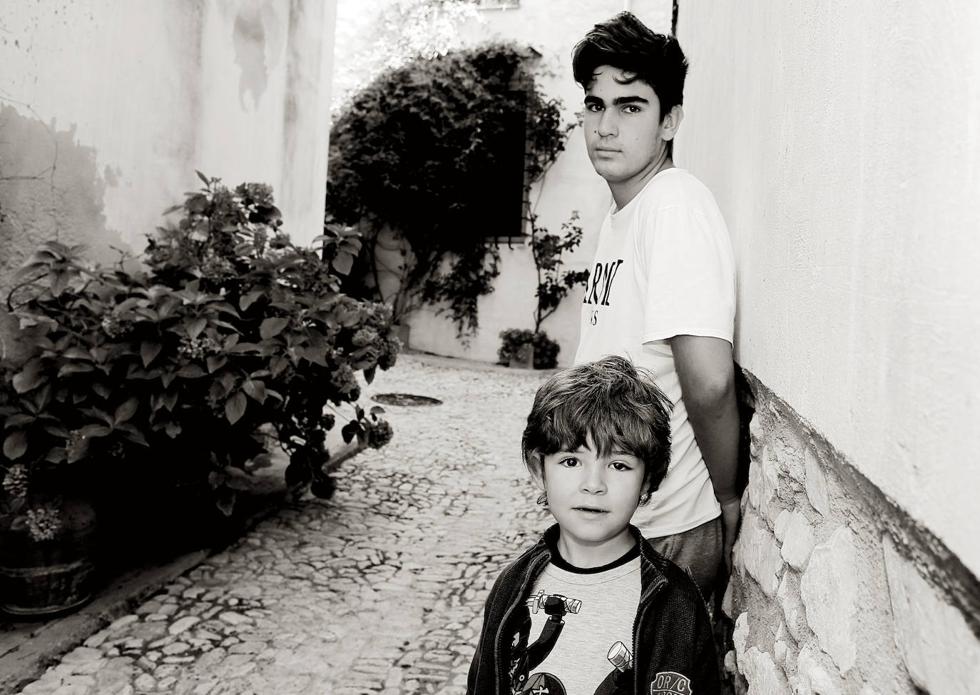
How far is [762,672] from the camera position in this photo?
167 cm

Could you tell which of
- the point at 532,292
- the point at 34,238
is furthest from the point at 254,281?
the point at 532,292

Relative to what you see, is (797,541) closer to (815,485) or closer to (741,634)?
(815,485)

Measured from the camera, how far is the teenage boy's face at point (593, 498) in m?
1.61

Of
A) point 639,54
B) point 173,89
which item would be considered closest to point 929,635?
point 639,54

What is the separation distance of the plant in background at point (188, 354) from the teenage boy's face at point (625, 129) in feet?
6.56

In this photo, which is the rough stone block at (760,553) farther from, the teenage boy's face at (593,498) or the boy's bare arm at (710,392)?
the teenage boy's face at (593,498)

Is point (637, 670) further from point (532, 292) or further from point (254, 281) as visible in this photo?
point (532, 292)

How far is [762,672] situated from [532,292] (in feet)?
32.3

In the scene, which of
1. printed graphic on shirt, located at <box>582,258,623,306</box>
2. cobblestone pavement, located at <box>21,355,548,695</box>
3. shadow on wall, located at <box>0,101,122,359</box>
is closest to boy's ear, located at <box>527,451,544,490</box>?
printed graphic on shirt, located at <box>582,258,623,306</box>

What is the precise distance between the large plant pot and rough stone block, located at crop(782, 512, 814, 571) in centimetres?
276

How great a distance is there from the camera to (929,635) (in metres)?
0.92

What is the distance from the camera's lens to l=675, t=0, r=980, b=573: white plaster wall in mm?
891

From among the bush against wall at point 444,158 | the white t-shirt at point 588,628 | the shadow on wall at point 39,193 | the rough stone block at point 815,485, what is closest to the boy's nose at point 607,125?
the rough stone block at point 815,485

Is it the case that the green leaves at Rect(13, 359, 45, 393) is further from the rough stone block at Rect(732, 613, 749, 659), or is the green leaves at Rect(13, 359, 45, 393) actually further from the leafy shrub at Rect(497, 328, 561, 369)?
the leafy shrub at Rect(497, 328, 561, 369)
